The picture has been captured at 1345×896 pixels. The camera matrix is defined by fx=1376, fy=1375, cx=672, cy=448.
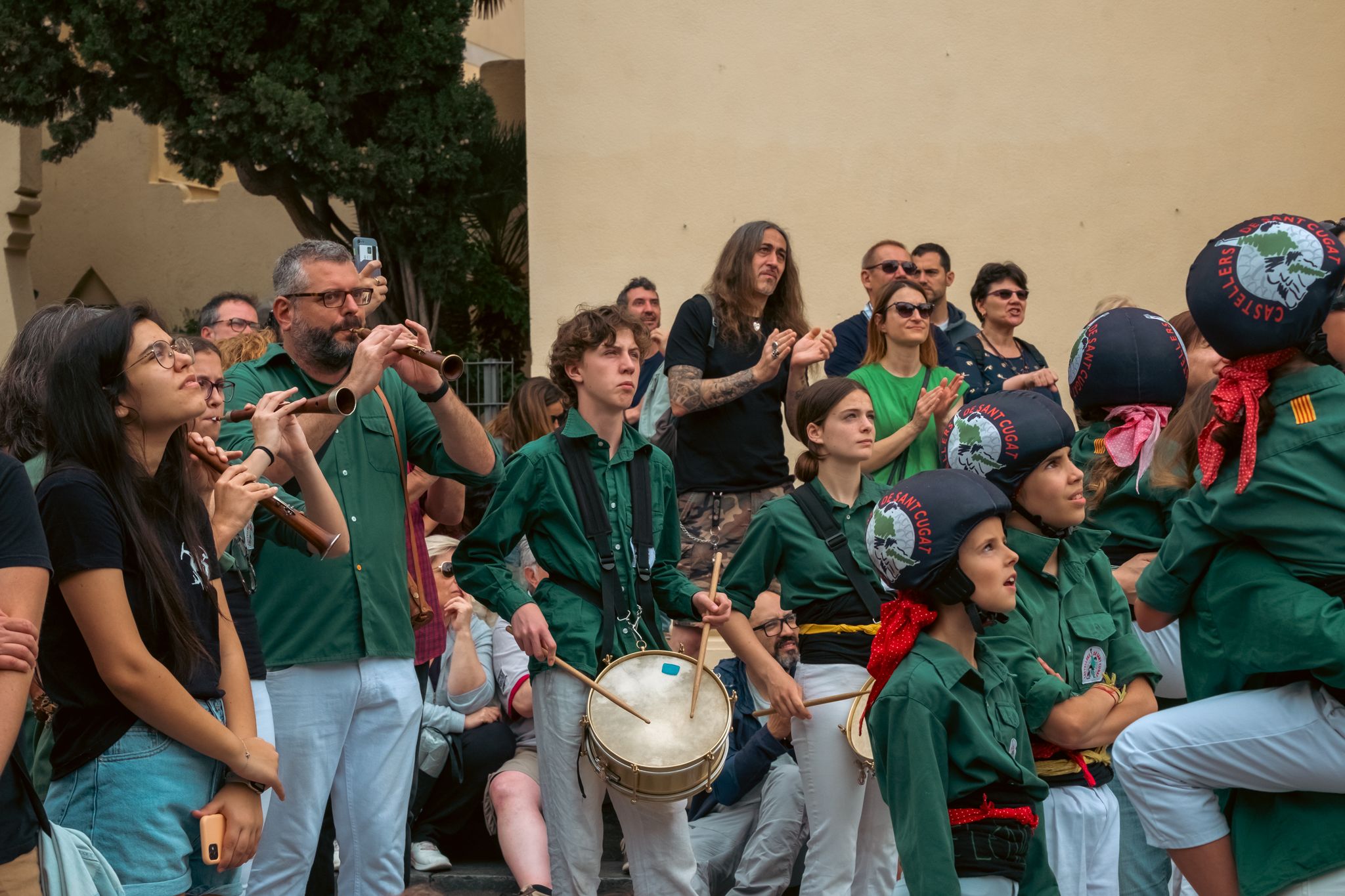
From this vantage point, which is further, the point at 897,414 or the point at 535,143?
the point at 535,143

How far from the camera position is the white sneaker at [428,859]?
5996 millimetres

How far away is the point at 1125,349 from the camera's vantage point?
166 inches

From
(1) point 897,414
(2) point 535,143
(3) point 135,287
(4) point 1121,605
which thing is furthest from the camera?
(3) point 135,287

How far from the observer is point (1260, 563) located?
10.4 ft

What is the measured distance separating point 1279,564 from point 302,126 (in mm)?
10334

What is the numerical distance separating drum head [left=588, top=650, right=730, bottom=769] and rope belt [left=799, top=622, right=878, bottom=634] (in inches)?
19.7

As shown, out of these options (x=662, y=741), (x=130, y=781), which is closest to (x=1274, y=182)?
(x=662, y=741)

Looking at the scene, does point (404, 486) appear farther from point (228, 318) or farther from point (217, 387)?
point (228, 318)

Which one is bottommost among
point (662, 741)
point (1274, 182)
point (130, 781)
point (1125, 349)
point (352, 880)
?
point (352, 880)

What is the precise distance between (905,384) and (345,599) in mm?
2811

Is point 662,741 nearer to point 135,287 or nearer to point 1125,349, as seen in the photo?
point 1125,349

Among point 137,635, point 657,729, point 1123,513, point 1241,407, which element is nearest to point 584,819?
point 657,729

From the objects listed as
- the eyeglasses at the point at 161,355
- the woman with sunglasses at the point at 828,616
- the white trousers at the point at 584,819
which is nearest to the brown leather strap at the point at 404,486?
the white trousers at the point at 584,819

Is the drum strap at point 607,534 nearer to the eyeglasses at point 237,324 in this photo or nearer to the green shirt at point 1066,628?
the green shirt at point 1066,628
